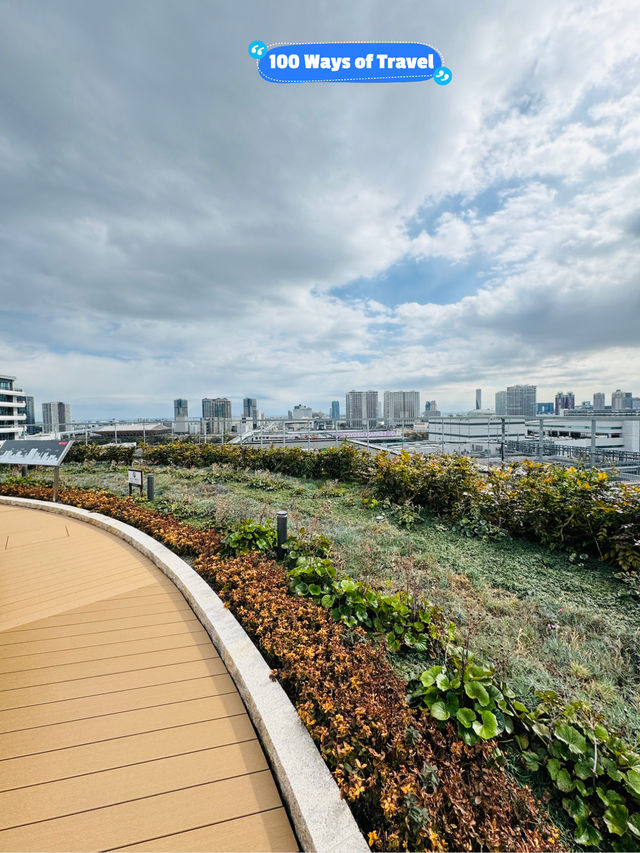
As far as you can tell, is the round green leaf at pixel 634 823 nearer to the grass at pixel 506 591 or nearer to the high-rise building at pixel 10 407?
the grass at pixel 506 591

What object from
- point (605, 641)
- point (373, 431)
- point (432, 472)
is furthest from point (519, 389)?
point (605, 641)

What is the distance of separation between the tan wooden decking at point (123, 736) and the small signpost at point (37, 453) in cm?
312

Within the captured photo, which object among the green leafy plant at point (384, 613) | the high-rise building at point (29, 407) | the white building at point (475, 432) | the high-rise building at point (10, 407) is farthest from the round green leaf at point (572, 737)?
the high-rise building at point (29, 407)

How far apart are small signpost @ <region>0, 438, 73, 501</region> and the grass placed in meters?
1.74

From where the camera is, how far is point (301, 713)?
1538mm

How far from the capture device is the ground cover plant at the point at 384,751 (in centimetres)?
114

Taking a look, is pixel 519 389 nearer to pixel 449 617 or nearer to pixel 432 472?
pixel 432 472

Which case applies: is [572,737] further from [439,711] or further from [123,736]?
[123,736]

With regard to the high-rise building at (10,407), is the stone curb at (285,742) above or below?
below

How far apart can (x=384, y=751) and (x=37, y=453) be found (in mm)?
6560

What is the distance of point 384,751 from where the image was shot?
137 cm

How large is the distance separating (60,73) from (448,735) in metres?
8.26

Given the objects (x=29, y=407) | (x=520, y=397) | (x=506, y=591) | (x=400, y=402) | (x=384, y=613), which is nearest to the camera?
(x=384, y=613)

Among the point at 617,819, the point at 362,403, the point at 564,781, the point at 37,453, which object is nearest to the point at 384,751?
the point at 564,781
